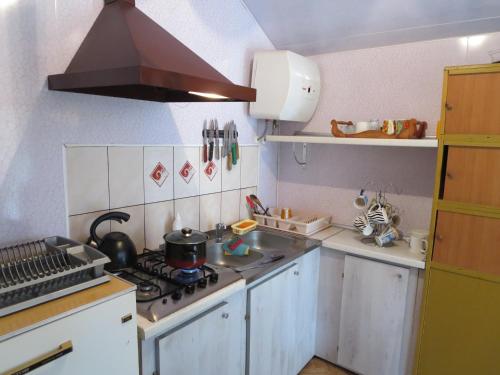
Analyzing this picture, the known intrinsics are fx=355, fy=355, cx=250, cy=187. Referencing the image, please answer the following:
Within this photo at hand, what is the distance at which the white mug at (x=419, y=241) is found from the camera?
183 centimetres

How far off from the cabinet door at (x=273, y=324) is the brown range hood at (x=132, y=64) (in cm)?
88

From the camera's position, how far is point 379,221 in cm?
197

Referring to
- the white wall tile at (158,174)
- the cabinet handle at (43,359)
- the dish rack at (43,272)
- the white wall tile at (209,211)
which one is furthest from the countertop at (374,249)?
the cabinet handle at (43,359)

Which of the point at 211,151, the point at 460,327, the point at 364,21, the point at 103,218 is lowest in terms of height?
the point at 460,327

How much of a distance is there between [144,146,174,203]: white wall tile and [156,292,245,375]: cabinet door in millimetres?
625

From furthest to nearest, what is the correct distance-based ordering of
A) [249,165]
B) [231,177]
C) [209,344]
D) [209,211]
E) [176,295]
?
[249,165] < [231,177] < [209,211] < [209,344] < [176,295]

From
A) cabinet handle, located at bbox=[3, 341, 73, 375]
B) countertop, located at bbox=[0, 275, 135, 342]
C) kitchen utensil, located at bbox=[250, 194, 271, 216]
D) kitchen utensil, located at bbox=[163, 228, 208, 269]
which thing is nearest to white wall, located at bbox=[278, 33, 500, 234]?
kitchen utensil, located at bbox=[250, 194, 271, 216]

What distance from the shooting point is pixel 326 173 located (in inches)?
93.0

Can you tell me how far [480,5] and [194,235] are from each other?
1.65 metres

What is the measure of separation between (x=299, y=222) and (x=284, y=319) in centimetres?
59

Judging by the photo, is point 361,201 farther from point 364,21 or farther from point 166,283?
point 166,283

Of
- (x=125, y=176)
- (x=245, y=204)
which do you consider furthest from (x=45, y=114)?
(x=245, y=204)

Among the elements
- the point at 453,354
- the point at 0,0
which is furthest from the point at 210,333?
the point at 0,0

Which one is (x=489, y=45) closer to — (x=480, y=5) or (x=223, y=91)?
(x=480, y=5)
